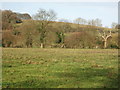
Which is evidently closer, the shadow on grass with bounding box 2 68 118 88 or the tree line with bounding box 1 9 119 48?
the shadow on grass with bounding box 2 68 118 88

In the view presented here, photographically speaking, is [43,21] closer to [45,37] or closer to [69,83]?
[45,37]

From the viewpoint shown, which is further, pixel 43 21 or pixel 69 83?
pixel 43 21

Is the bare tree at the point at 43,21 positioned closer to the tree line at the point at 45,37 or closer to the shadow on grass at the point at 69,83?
the tree line at the point at 45,37

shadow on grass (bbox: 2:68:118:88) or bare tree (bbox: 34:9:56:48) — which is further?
bare tree (bbox: 34:9:56:48)

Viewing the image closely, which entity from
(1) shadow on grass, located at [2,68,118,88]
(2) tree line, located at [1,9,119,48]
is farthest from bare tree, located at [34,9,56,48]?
(1) shadow on grass, located at [2,68,118,88]

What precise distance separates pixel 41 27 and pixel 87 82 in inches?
1646

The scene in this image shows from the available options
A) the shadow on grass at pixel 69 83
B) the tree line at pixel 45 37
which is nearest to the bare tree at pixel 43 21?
the tree line at pixel 45 37

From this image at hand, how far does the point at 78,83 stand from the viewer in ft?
24.7

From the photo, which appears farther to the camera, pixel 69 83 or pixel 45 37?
pixel 45 37

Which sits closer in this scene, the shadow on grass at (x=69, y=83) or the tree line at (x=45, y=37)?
the shadow on grass at (x=69, y=83)

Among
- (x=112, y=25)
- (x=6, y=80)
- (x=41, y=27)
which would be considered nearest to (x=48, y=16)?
(x=41, y=27)

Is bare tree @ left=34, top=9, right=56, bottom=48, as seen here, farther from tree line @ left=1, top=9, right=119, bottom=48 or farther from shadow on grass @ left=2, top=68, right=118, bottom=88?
shadow on grass @ left=2, top=68, right=118, bottom=88

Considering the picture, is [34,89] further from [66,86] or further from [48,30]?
[48,30]

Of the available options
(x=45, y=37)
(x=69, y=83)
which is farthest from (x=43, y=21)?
(x=69, y=83)
